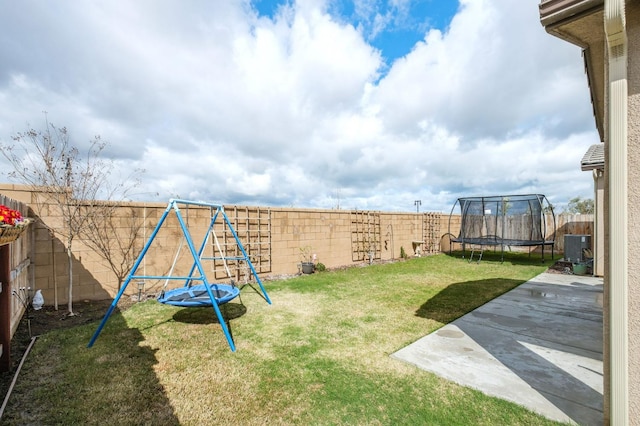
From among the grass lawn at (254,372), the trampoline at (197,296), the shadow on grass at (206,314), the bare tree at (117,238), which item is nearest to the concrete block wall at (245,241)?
the bare tree at (117,238)

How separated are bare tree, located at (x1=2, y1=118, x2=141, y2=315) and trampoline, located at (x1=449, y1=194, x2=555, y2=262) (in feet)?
35.8

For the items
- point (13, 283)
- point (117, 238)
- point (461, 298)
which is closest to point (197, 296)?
point (13, 283)

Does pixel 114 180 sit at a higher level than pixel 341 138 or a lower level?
lower

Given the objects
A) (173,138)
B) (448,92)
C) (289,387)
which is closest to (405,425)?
(289,387)

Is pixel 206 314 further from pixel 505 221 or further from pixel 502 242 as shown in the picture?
pixel 505 221

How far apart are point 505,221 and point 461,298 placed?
25.6 feet

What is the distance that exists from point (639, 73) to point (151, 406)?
382 centimetres

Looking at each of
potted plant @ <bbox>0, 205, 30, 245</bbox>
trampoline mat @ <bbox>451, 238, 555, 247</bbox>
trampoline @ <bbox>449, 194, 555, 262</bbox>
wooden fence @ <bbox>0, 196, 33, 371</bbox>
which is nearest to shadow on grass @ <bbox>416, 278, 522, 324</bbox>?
trampoline @ <bbox>449, 194, 555, 262</bbox>

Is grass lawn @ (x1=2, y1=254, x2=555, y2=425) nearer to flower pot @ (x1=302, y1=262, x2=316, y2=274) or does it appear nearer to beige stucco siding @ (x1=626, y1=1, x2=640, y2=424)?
beige stucco siding @ (x1=626, y1=1, x2=640, y2=424)

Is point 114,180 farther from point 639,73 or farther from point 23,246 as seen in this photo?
point 639,73

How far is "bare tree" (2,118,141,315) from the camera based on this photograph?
174 inches

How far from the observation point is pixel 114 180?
523 centimetres

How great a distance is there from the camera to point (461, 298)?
5309 millimetres

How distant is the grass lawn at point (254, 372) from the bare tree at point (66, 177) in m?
1.74
